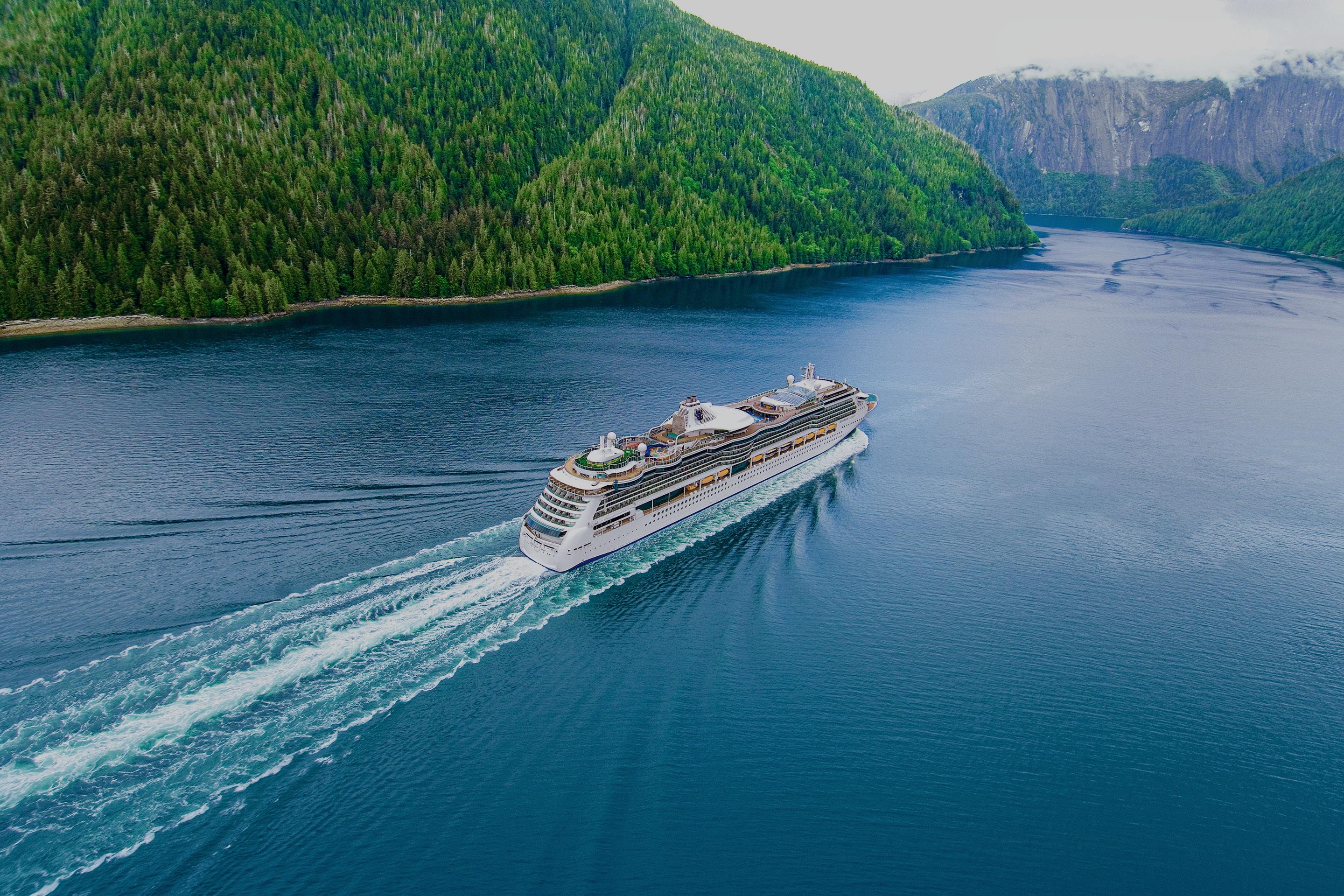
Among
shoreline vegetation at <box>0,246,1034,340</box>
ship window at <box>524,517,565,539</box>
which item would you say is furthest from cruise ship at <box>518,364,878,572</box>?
shoreline vegetation at <box>0,246,1034,340</box>

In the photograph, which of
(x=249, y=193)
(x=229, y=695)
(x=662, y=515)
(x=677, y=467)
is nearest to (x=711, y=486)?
(x=677, y=467)

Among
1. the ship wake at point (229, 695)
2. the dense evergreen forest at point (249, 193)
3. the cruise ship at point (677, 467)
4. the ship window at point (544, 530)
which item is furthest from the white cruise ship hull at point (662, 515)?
the dense evergreen forest at point (249, 193)

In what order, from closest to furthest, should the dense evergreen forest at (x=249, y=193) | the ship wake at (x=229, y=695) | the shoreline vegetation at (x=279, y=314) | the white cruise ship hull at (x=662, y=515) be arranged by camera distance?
the ship wake at (x=229, y=695)
the white cruise ship hull at (x=662, y=515)
the shoreline vegetation at (x=279, y=314)
the dense evergreen forest at (x=249, y=193)

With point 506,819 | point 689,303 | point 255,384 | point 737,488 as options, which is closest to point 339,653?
point 506,819

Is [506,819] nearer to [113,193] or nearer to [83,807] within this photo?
[83,807]

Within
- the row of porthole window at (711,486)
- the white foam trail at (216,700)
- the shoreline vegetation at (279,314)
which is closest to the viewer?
the white foam trail at (216,700)

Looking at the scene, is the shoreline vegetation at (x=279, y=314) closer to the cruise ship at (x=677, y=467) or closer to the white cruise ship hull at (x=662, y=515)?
the cruise ship at (x=677, y=467)

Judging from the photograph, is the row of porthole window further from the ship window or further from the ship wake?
the ship wake
